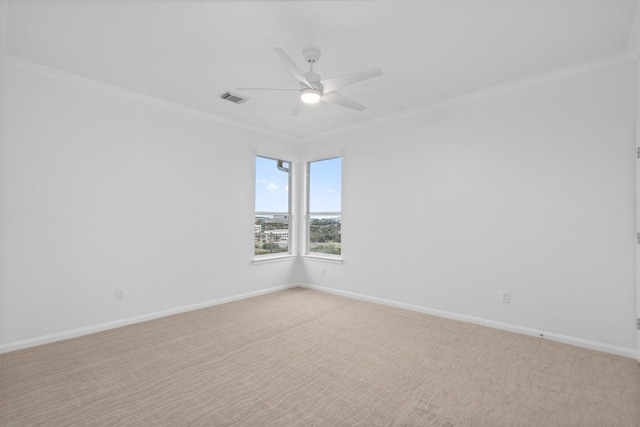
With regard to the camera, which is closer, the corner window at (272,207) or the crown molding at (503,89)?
the crown molding at (503,89)

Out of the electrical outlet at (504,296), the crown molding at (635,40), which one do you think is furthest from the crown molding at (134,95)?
the crown molding at (635,40)

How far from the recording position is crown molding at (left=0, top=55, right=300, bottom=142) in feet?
9.65

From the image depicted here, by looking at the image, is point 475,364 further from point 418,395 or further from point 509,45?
point 509,45

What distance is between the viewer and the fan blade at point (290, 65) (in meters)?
2.26

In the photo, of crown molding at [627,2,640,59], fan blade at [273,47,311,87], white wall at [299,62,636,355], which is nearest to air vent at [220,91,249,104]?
fan blade at [273,47,311,87]

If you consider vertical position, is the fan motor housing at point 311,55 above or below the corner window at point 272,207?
above

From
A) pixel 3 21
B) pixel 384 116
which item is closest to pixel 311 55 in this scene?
pixel 384 116

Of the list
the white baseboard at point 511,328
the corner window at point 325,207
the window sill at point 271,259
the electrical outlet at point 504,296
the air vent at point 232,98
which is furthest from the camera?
the corner window at point 325,207

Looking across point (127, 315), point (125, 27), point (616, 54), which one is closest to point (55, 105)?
point (125, 27)

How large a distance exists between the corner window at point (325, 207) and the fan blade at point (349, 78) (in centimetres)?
252

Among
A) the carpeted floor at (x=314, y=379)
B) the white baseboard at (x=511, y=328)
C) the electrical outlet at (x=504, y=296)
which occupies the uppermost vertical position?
the electrical outlet at (x=504, y=296)

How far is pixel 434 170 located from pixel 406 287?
1632mm

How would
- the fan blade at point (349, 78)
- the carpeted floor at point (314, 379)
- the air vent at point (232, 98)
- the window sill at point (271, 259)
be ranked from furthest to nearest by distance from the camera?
1. the window sill at point (271, 259)
2. the air vent at point (232, 98)
3. the fan blade at point (349, 78)
4. the carpeted floor at point (314, 379)

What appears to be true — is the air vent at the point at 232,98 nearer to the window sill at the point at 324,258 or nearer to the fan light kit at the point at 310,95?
the fan light kit at the point at 310,95
